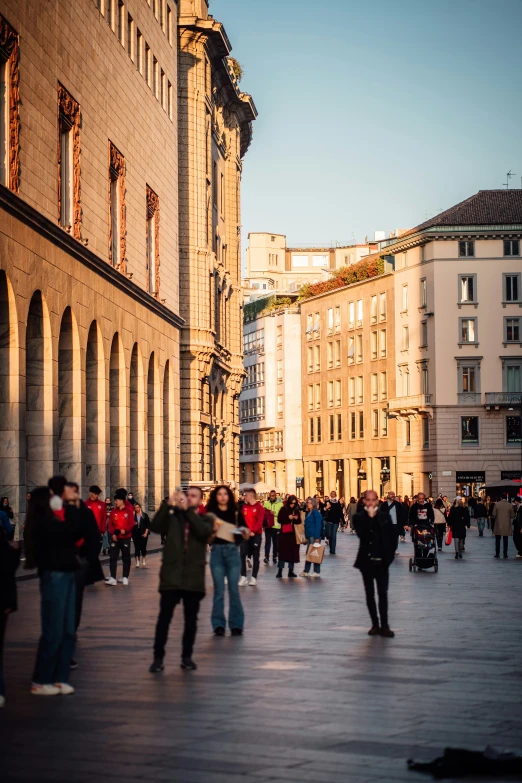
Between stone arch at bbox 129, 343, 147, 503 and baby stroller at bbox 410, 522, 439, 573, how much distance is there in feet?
95.6

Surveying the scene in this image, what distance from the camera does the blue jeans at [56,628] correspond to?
12289 millimetres

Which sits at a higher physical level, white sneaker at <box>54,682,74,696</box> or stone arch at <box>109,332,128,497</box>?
stone arch at <box>109,332,128,497</box>

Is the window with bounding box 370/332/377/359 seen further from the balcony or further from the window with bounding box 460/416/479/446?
the balcony

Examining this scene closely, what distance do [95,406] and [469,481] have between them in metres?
55.5

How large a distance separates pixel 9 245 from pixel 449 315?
68.7 m

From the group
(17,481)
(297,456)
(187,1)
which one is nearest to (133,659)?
(17,481)

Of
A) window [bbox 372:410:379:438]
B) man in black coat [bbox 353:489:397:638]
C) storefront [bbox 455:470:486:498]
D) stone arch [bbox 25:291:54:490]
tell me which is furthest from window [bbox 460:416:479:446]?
man in black coat [bbox 353:489:397:638]

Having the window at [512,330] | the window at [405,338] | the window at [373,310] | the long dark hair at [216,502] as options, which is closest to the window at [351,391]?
the window at [373,310]

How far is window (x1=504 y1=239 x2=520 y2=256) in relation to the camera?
10544 centimetres

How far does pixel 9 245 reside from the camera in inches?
1517

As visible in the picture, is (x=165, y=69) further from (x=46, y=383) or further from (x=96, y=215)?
(x=46, y=383)

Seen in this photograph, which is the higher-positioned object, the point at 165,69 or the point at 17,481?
the point at 165,69

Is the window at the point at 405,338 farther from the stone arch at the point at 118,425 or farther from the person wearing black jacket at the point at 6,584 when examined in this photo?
the person wearing black jacket at the point at 6,584

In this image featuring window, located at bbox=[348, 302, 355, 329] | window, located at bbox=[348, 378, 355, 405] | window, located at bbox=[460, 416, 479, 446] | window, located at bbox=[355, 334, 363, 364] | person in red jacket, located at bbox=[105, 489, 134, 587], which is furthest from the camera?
window, located at bbox=[348, 302, 355, 329]
